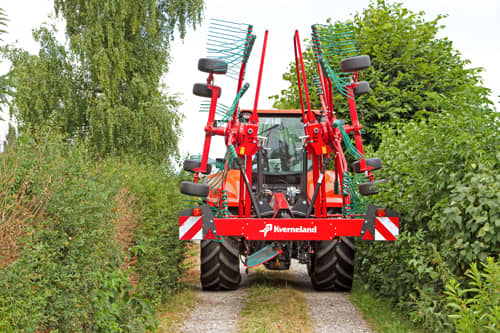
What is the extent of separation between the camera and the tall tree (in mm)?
17531

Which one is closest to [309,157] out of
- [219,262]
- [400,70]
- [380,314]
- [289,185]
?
[289,185]

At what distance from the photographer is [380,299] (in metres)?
7.57

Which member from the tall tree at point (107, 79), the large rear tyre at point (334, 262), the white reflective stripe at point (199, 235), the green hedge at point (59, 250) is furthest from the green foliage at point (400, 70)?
the green hedge at point (59, 250)

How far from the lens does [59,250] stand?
4270mm

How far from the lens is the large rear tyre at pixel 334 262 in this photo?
8219mm

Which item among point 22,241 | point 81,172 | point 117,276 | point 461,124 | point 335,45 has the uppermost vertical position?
point 335,45

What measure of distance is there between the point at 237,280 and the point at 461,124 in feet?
13.8

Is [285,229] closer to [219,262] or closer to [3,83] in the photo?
[219,262]

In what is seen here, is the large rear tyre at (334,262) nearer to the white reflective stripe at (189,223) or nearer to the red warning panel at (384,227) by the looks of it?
the red warning panel at (384,227)

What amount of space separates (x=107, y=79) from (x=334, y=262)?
11613mm

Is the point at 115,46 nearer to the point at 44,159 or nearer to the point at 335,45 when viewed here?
the point at 335,45

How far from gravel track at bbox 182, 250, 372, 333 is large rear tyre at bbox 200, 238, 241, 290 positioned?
21cm

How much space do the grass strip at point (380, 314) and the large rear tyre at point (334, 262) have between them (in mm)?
317

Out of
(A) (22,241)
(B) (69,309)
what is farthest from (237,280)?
(A) (22,241)
